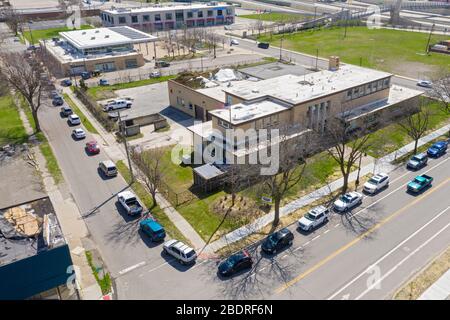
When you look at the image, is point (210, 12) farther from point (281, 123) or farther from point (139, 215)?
point (139, 215)

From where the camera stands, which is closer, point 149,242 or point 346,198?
point 149,242

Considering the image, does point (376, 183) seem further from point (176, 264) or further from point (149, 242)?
point (149, 242)

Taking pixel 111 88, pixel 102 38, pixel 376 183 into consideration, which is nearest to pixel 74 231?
pixel 376 183

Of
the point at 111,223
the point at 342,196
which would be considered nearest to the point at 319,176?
the point at 342,196

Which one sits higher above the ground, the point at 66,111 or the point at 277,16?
the point at 277,16

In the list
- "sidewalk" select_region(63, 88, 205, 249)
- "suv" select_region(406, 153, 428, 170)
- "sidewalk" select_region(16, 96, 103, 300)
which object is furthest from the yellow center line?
"sidewalk" select_region(16, 96, 103, 300)

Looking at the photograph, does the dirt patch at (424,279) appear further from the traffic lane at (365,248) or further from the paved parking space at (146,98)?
the paved parking space at (146,98)

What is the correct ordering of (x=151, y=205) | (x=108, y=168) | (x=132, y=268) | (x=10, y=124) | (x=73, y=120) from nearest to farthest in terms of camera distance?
(x=132, y=268)
(x=151, y=205)
(x=108, y=168)
(x=73, y=120)
(x=10, y=124)

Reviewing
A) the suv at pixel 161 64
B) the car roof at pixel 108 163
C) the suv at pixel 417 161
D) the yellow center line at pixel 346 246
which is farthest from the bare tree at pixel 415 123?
the suv at pixel 161 64
